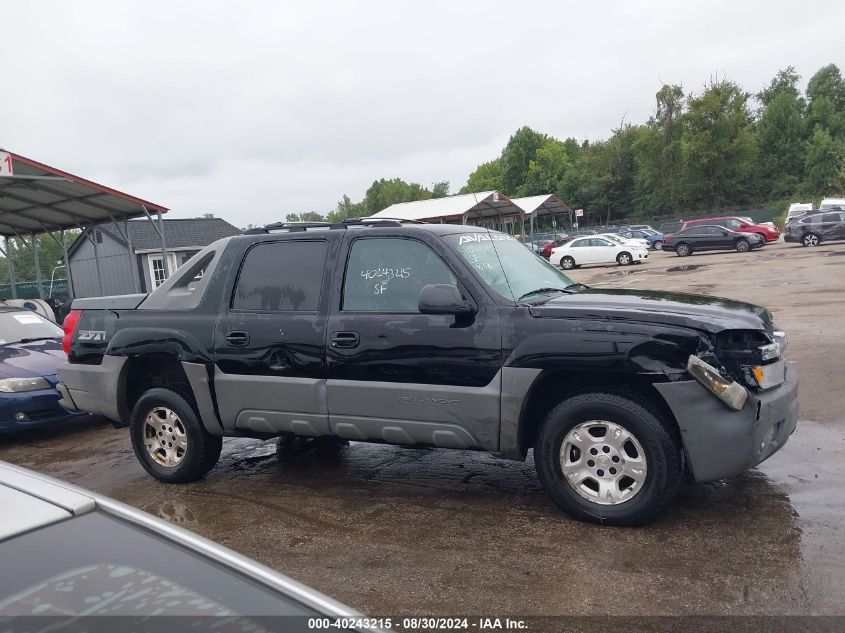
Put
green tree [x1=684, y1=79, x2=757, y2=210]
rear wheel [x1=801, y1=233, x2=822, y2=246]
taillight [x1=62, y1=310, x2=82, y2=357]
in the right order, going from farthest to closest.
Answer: green tree [x1=684, y1=79, x2=757, y2=210]
rear wheel [x1=801, y1=233, x2=822, y2=246]
taillight [x1=62, y1=310, x2=82, y2=357]

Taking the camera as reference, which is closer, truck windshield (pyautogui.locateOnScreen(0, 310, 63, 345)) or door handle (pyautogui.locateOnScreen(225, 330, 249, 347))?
door handle (pyautogui.locateOnScreen(225, 330, 249, 347))

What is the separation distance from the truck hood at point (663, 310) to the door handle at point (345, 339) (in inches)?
48.4

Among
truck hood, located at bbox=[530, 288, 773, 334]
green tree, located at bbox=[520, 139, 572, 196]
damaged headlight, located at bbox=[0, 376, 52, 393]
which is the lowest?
damaged headlight, located at bbox=[0, 376, 52, 393]

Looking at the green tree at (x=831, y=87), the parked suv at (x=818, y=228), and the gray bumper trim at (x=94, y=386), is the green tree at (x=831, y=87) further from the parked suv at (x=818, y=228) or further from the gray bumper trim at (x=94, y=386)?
the gray bumper trim at (x=94, y=386)

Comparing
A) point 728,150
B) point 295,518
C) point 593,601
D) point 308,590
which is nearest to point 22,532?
point 308,590

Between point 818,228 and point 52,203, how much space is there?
2911cm

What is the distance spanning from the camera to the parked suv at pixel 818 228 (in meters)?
29.2

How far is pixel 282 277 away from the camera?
521 centimetres

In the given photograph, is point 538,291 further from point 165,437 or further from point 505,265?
point 165,437

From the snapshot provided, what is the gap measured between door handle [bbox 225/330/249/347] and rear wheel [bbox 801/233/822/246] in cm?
3085

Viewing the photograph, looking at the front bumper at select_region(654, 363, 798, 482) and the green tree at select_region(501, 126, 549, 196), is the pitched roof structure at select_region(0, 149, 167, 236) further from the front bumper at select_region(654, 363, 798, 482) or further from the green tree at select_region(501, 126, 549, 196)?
the green tree at select_region(501, 126, 549, 196)

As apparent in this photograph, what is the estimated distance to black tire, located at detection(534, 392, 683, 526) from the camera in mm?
3988

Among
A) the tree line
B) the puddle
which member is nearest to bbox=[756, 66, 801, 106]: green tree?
the tree line

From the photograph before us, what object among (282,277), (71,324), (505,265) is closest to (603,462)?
(505,265)
